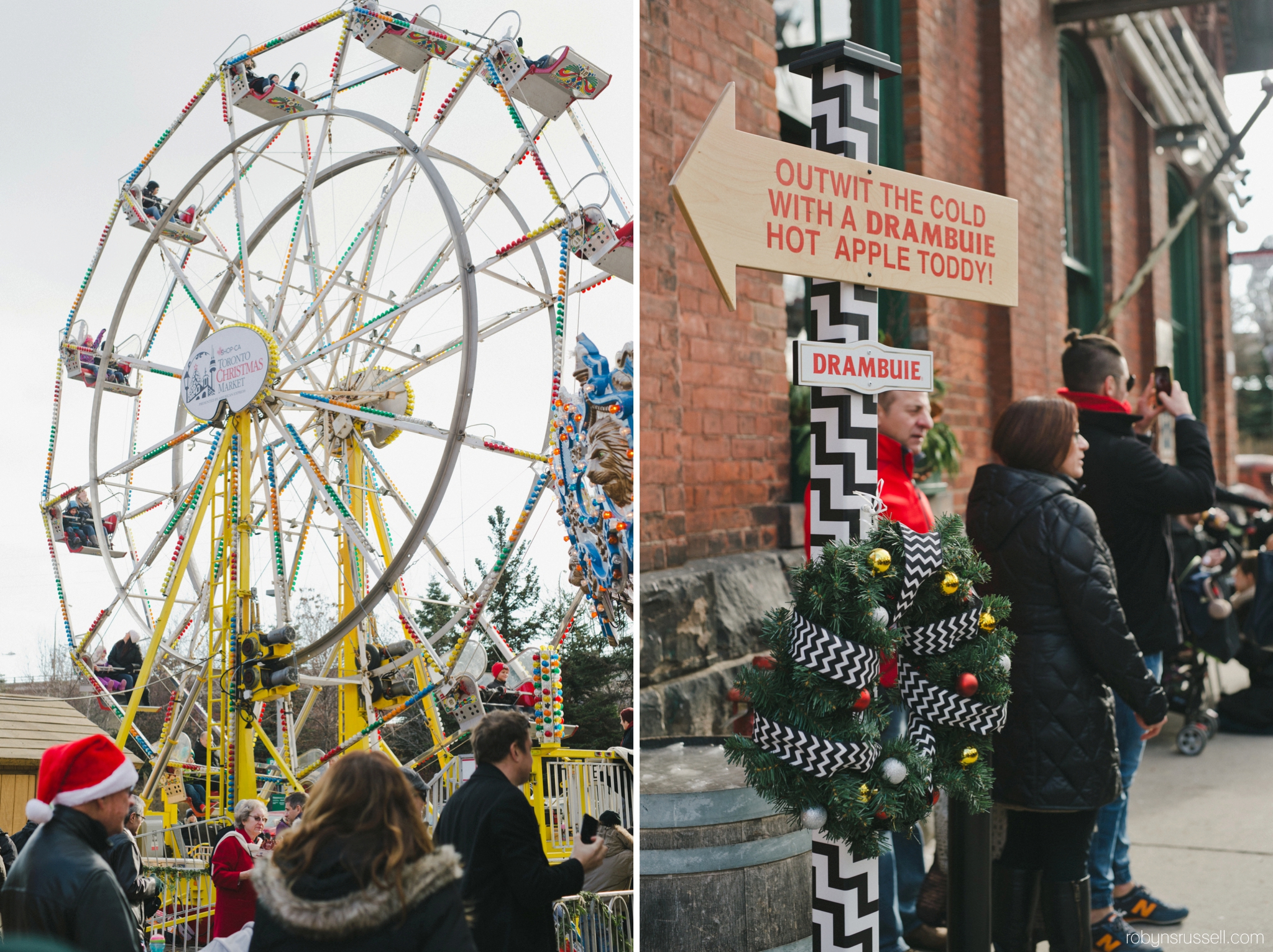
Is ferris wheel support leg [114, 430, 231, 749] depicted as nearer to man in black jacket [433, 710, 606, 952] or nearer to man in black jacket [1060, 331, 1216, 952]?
man in black jacket [433, 710, 606, 952]

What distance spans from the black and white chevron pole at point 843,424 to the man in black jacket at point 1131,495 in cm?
170

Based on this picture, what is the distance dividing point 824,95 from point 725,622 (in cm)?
202

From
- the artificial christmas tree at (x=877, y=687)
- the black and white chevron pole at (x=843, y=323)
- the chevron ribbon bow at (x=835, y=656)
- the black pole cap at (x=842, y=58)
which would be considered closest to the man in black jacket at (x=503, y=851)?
the artificial christmas tree at (x=877, y=687)

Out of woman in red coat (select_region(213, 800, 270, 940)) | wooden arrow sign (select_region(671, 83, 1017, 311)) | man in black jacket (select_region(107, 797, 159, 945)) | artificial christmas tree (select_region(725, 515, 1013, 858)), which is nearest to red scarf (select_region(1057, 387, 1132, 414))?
wooden arrow sign (select_region(671, 83, 1017, 311))

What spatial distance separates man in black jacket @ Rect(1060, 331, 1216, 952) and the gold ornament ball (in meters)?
1.76

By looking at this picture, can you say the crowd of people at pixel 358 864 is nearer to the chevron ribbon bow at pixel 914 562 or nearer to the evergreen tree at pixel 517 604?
the chevron ribbon bow at pixel 914 562

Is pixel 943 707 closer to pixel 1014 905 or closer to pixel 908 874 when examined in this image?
pixel 1014 905

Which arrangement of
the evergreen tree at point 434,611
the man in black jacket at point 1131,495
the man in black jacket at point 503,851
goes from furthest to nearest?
1. the evergreen tree at point 434,611
2. the man in black jacket at point 1131,495
3. the man in black jacket at point 503,851

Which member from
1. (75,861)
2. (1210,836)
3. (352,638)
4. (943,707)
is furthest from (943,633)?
(352,638)

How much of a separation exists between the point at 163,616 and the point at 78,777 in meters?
3.29

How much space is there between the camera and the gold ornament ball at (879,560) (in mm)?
2344

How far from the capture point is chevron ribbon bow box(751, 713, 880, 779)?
7.52 ft

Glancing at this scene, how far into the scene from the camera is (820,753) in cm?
229

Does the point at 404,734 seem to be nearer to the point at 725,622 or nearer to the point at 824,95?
the point at 725,622
